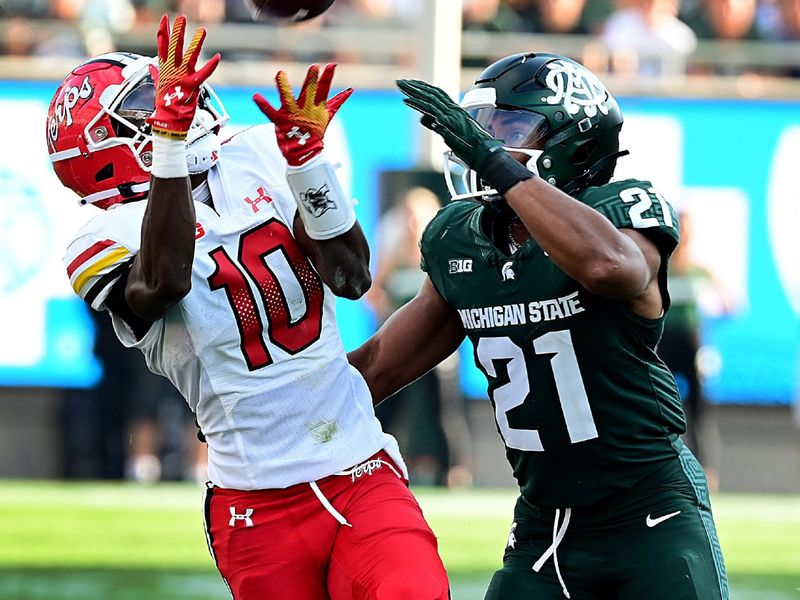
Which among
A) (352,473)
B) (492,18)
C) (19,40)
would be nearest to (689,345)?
(492,18)

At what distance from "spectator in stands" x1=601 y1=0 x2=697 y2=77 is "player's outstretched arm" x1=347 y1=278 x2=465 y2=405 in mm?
7019

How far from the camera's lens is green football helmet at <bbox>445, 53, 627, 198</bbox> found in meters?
3.41

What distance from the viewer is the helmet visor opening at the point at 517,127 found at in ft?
11.2

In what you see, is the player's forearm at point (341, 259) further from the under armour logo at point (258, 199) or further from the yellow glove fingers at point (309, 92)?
the yellow glove fingers at point (309, 92)

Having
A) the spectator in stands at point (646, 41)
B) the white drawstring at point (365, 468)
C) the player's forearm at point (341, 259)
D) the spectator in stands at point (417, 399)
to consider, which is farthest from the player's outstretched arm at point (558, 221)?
the spectator in stands at point (646, 41)

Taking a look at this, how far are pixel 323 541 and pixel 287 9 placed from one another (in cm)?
139

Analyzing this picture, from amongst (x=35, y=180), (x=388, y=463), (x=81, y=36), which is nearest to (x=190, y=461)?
(x=35, y=180)

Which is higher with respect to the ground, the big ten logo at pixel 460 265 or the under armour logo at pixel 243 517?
the big ten logo at pixel 460 265

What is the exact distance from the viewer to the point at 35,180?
9.77 metres

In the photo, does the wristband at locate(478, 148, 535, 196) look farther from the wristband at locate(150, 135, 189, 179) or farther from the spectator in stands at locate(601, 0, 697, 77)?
the spectator in stands at locate(601, 0, 697, 77)

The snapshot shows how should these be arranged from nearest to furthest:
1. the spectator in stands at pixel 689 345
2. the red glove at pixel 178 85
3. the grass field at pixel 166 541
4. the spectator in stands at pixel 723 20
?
1. the red glove at pixel 178 85
2. the grass field at pixel 166 541
3. the spectator in stands at pixel 689 345
4. the spectator in stands at pixel 723 20

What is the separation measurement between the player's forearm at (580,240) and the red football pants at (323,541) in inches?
27.4

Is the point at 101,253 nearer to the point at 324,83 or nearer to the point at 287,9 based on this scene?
the point at 324,83

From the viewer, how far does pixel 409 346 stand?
12.1ft
